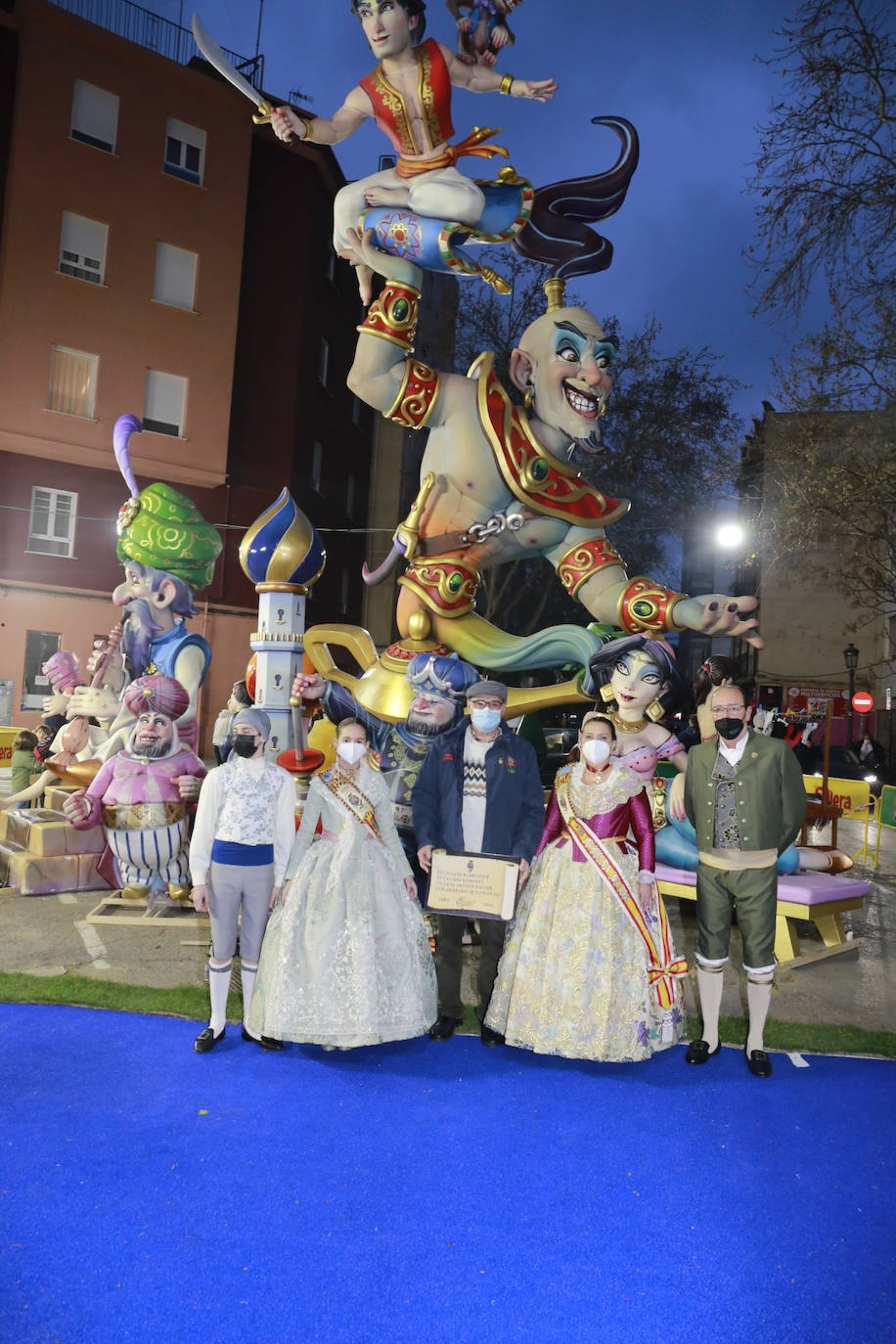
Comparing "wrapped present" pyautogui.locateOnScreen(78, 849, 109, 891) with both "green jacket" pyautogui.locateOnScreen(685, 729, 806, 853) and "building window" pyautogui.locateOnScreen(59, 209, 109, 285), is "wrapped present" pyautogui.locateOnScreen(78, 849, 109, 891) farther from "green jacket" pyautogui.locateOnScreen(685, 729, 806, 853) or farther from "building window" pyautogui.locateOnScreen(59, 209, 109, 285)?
"building window" pyautogui.locateOnScreen(59, 209, 109, 285)

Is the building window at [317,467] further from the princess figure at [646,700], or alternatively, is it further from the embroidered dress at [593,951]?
the embroidered dress at [593,951]

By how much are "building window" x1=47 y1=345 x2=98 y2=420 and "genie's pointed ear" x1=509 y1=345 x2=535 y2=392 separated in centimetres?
1187

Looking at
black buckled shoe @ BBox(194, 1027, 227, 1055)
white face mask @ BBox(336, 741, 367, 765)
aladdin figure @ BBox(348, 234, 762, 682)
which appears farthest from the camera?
aladdin figure @ BBox(348, 234, 762, 682)

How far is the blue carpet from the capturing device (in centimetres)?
253

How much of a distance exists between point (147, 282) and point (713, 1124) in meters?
16.2

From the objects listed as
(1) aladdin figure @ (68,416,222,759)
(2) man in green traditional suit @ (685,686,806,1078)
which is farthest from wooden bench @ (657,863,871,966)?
(1) aladdin figure @ (68,416,222,759)

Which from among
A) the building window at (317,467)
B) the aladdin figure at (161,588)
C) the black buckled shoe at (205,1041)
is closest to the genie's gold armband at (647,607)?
the black buckled shoe at (205,1041)

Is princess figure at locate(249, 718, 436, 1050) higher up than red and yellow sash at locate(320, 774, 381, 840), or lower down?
lower down

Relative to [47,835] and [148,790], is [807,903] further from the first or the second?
[47,835]

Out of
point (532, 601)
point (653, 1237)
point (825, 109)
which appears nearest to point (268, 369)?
point (532, 601)

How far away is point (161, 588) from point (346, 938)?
3947 millimetres

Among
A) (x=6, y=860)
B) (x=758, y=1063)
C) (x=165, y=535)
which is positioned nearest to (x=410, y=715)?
(x=758, y=1063)

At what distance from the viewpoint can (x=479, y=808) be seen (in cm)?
460

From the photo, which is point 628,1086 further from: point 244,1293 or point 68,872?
point 68,872
